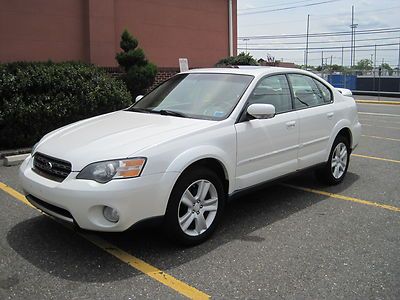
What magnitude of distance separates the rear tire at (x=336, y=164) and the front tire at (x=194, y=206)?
2.19m

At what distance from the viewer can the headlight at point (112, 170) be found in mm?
3625

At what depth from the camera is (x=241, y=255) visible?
3.98m

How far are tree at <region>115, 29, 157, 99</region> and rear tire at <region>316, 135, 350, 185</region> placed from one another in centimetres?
660

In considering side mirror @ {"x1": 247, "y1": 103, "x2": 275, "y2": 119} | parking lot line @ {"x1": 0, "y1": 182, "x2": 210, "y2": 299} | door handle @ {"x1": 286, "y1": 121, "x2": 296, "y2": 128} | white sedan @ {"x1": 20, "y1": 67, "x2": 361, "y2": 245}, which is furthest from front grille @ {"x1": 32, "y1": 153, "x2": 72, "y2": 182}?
door handle @ {"x1": 286, "y1": 121, "x2": 296, "y2": 128}

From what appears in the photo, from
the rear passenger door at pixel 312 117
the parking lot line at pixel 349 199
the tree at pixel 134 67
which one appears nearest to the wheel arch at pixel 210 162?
the rear passenger door at pixel 312 117

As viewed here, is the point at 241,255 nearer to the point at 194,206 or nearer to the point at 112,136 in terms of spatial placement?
the point at 194,206

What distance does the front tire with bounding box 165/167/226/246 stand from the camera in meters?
3.91

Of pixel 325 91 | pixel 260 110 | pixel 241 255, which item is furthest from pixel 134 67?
pixel 241 255

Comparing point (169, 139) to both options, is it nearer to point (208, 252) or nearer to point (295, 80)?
point (208, 252)

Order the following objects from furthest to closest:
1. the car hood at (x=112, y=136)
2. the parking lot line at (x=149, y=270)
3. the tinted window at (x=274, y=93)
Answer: the tinted window at (x=274, y=93)
the car hood at (x=112, y=136)
the parking lot line at (x=149, y=270)

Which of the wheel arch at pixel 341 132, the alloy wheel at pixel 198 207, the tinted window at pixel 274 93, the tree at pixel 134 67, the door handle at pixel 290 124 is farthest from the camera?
the tree at pixel 134 67

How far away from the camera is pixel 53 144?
4188mm

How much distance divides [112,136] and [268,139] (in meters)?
1.68

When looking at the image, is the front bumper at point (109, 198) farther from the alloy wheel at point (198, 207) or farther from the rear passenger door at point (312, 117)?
the rear passenger door at point (312, 117)
